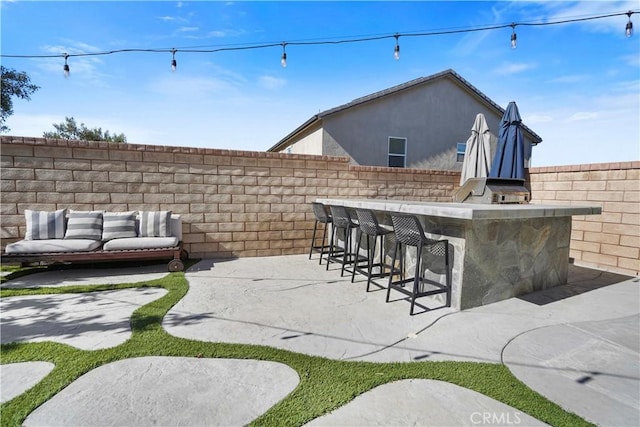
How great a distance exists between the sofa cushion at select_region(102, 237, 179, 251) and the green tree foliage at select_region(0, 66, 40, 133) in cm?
1512

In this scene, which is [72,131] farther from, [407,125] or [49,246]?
[407,125]

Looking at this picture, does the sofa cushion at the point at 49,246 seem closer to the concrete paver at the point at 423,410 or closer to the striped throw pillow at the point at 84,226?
the striped throw pillow at the point at 84,226

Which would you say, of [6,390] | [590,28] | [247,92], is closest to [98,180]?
[6,390]

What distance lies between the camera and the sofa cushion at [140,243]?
447 centimetres

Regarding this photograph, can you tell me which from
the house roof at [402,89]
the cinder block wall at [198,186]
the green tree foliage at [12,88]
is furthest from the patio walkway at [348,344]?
the green tree foliage at [12,88]

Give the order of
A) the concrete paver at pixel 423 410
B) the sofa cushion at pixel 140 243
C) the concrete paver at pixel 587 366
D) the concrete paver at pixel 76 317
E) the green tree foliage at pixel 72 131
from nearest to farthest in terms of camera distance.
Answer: the concrete paver at pixel 423 410
the concrete paver at pixel 587 366
the concrete paver at pixel 76 317
the sofa cushion at pixel 140 243
the green tree foliage at pixel 72 131

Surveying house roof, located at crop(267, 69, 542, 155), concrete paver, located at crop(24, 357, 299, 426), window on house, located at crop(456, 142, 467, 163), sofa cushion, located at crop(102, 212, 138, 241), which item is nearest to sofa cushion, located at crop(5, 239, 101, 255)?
sofa cushion, located at crop(102, 212, 138, 241)

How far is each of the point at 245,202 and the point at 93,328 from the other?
340 centimetres

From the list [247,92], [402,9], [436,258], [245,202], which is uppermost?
[402,9]

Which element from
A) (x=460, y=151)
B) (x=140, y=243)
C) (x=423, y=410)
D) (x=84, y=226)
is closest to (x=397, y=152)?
(x=460, y=151)

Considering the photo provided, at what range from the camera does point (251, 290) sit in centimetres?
392

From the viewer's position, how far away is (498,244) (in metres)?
3.46

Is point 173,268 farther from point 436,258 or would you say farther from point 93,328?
point 436,258

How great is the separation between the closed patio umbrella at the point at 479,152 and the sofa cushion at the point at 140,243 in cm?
642
